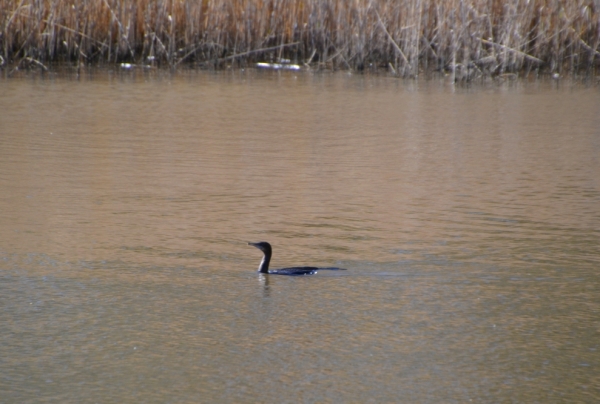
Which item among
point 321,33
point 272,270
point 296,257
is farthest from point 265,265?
point 321,33

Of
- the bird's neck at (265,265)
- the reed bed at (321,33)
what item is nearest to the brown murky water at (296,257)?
the bird's neck at (265,265)

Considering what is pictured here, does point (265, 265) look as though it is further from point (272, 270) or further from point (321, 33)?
point (321, 33)

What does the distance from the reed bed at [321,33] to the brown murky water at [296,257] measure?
9.73 ft

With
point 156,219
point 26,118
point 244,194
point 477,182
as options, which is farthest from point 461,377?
point 26,118

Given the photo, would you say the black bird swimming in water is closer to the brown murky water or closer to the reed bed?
the brown murky water

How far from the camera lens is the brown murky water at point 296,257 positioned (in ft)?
10.1

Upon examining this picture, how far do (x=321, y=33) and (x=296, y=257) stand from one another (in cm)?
827

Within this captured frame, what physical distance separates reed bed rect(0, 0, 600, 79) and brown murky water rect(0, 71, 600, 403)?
296cm

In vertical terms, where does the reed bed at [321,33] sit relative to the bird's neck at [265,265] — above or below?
above

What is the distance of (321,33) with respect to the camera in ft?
40.9

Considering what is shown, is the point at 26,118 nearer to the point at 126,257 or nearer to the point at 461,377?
the point at 126,257

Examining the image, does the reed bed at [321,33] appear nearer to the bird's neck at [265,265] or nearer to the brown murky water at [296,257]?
the brown murky water at [296,257]

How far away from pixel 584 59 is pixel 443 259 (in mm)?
8748

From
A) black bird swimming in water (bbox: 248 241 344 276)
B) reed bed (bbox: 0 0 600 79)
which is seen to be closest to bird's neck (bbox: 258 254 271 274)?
black bird swimming in water (bbox: 248 241 344 276)
